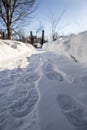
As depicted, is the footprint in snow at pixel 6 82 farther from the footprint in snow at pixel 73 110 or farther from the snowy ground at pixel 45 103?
the footprint in snow at pixel 73 110

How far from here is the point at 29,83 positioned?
2.21 meters

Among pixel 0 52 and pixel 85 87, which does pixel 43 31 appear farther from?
pixel 85 87

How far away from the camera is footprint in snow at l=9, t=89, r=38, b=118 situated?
143cm

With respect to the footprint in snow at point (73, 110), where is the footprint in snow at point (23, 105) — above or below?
below

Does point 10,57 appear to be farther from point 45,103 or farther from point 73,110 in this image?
point 73,110

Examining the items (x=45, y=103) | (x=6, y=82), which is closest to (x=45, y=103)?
(x=45, y=103)

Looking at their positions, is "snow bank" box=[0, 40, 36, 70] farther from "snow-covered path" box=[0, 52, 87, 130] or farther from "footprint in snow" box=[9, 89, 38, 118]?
"footprint in snow" box=[9, 89, 38, 118]

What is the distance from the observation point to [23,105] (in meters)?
1.58

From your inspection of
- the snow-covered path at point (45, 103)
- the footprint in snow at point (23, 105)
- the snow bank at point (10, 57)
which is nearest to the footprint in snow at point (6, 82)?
the snow-covered path at point (45, 103)

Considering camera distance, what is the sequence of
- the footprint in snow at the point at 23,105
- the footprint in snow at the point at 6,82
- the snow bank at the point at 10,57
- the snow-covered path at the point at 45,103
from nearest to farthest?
the snow-covered path at the point at 45,103
the footprint in snow at the point at 23,105
the footprint in snow at the point at 6,82
the snow bank at the point at 10,57

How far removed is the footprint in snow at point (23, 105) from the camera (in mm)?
1433

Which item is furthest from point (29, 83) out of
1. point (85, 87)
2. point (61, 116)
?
point (61, 116)

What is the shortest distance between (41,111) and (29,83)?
82cm

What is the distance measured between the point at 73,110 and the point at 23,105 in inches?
19.7
